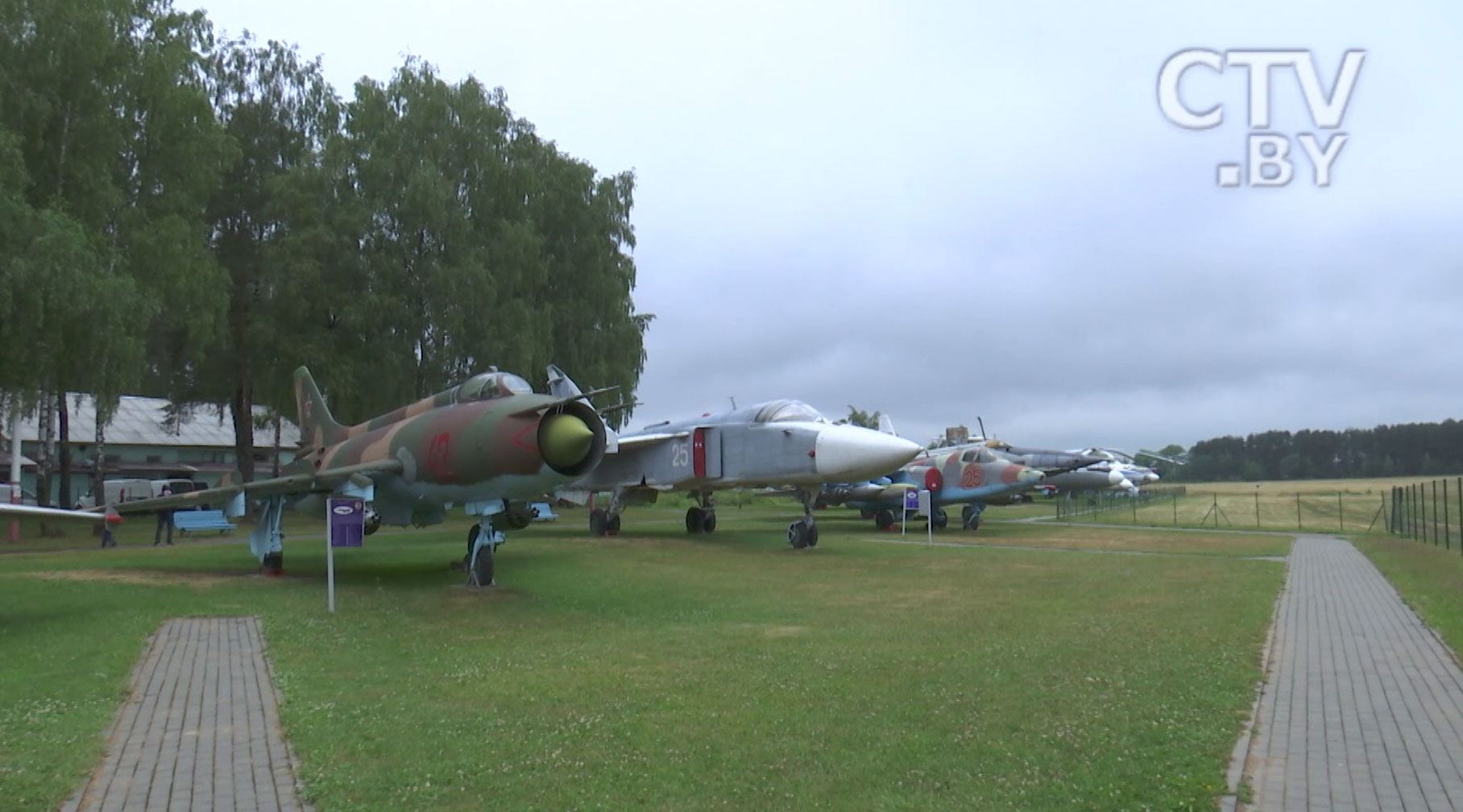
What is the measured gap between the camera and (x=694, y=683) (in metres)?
7.37

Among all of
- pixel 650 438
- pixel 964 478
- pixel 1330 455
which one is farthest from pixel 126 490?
pixel 1330 455

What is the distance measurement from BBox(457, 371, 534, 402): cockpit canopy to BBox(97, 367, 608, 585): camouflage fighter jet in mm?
14

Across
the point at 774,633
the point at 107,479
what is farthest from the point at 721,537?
the point at 107,479

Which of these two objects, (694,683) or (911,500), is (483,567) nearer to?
(694,683)

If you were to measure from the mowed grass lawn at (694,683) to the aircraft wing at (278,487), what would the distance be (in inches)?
42.9

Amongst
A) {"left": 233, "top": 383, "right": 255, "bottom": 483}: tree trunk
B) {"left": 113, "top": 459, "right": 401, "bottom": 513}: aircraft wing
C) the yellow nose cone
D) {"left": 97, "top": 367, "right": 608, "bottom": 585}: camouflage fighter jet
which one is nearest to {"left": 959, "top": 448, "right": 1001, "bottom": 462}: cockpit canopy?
{"left": 97, "top": 367, "right": 608, "bottom": 585}: camouflage fighter jet

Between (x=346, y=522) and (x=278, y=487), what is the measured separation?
11.3 ft

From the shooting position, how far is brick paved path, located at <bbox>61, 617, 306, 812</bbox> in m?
4.92

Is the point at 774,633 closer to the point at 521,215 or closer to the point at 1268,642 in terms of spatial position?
the point at 1268,642

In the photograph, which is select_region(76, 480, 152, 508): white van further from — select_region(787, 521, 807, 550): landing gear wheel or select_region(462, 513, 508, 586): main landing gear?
select_region(462, 513, 508, 586): main landing gear

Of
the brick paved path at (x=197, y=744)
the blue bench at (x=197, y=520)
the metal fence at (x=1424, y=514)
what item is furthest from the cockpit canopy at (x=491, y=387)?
the metal fence at (x=1424, y=514)

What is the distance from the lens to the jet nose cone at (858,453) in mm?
19438

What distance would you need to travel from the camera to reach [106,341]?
21.8 metres

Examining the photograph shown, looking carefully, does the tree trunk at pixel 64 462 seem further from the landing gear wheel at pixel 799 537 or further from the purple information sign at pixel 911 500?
the purple information sign at pixel 911 500
